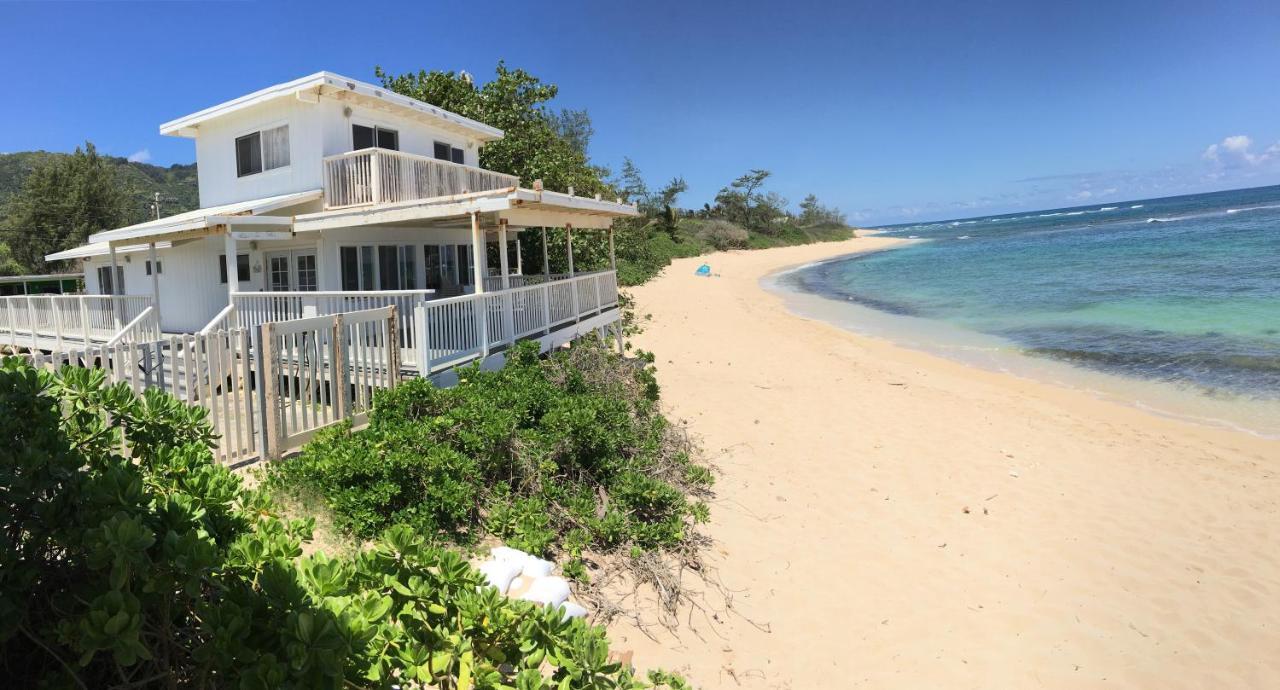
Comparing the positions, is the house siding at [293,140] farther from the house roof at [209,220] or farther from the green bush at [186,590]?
the green bush at [186,590]

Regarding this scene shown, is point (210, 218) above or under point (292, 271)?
above

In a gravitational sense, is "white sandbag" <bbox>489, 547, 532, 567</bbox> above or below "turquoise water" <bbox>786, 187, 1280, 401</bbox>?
below

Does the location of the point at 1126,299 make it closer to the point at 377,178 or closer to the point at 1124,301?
the point at 1124,301

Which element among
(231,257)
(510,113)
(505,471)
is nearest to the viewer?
(505,471)

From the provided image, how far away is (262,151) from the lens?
613 inches

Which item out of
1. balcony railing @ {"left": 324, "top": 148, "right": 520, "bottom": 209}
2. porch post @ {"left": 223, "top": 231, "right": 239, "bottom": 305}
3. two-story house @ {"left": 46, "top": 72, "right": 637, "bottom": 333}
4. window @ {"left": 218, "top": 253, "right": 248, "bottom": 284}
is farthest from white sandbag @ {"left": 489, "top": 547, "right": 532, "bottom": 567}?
window @ {"left": 218, "top": 253, "right": 248, "bottom": 284}

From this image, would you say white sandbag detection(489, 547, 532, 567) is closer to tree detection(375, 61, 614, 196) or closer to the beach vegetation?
tree detection(375, 61, 614, 196)

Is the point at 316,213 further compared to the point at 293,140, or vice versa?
the point at 293,140

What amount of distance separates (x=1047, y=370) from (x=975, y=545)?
35.9 ft

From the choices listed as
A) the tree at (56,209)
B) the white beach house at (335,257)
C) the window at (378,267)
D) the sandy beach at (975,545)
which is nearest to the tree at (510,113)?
the white beach house at (335,257)

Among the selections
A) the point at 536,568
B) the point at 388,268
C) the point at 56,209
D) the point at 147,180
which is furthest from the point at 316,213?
the point at 147,180

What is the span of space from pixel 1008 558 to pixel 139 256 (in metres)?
20.4

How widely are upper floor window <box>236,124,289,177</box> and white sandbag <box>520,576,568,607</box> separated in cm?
1366

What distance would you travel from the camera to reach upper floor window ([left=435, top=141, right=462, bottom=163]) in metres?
17.9
